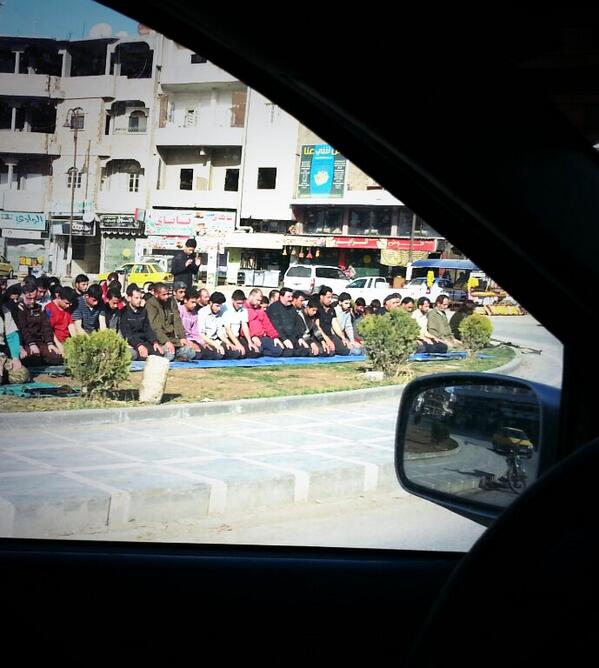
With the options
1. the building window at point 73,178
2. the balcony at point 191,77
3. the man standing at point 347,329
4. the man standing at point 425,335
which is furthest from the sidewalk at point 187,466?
the balcony at point 191,77

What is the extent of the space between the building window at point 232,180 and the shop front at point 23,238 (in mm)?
479

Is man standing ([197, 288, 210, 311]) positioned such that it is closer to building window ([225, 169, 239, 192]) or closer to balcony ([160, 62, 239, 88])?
building window ([225, 169, 239, 192])

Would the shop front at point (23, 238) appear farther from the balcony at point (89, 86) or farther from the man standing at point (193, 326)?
the man standing at point (193, 326)

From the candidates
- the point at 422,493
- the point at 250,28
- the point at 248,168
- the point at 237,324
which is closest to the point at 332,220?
the point at 248,168

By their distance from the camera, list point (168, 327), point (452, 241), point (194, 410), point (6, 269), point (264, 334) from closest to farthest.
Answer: point (452, 241)
point (6, 269)
point (194, 410)
point (168, 327)
point (264, 334)

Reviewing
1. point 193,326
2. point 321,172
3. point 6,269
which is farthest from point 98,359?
point 321,172

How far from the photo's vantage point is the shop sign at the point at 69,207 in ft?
6.45

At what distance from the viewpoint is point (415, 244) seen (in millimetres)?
1591

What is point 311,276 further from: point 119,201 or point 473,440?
point 473,440

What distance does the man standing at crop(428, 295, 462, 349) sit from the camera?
86.1 inches

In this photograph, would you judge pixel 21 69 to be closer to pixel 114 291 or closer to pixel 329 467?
pixel 114 291

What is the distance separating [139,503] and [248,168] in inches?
48.2

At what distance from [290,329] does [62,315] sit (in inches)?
54.5

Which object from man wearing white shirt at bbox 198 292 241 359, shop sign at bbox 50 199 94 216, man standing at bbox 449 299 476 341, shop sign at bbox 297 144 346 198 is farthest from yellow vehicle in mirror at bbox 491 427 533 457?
man wearing white shirt at bbox 198 292 241 359
